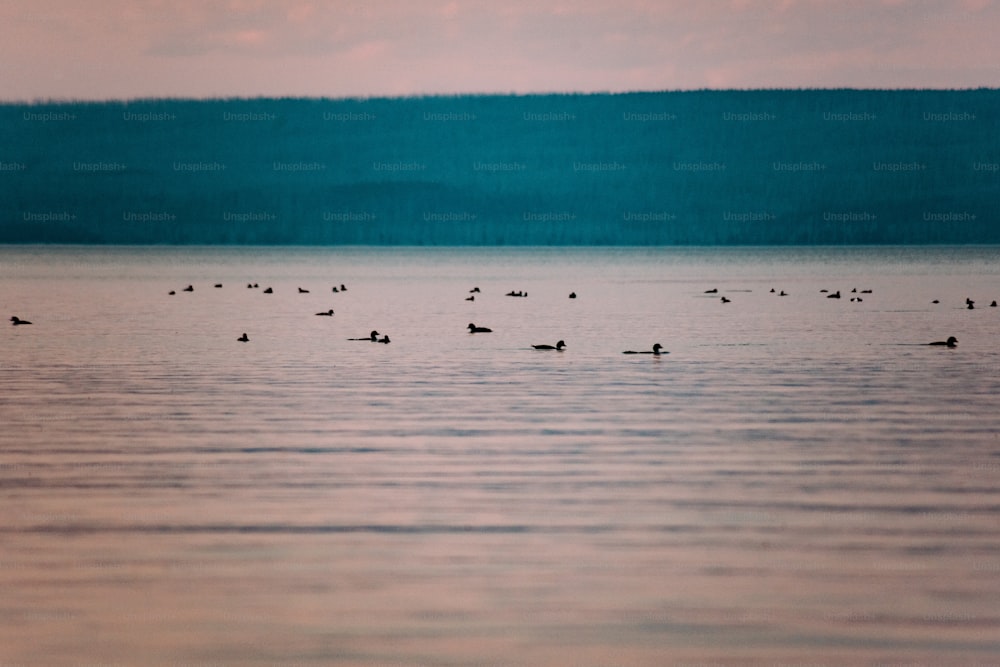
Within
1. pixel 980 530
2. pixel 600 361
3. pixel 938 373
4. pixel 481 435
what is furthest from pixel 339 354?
pixel 980 530

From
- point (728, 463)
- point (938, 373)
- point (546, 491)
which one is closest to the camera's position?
point (546, 491)

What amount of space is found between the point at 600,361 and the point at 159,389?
1195 cm

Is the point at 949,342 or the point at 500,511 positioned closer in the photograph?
the point at 500,511

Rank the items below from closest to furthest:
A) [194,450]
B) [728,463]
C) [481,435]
Result: [728,463], [194,450], [481,435]

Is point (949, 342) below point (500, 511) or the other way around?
below

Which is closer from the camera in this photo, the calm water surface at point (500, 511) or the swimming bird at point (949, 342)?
the calm water surface at point (500, 511)

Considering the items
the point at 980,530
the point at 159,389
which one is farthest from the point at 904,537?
the point at 159,389

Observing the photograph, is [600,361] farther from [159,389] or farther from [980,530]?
[980,530]

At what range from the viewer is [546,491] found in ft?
58.3

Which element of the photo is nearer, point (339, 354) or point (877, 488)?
point (877, 488)

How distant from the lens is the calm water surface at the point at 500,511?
1173 cm

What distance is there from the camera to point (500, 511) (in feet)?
54.1

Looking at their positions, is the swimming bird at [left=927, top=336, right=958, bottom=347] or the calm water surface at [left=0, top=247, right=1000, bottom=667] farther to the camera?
the swimming bird at [left=927, top=336, right=958, bottom=347]

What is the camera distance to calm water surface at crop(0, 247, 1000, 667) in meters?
11.7
